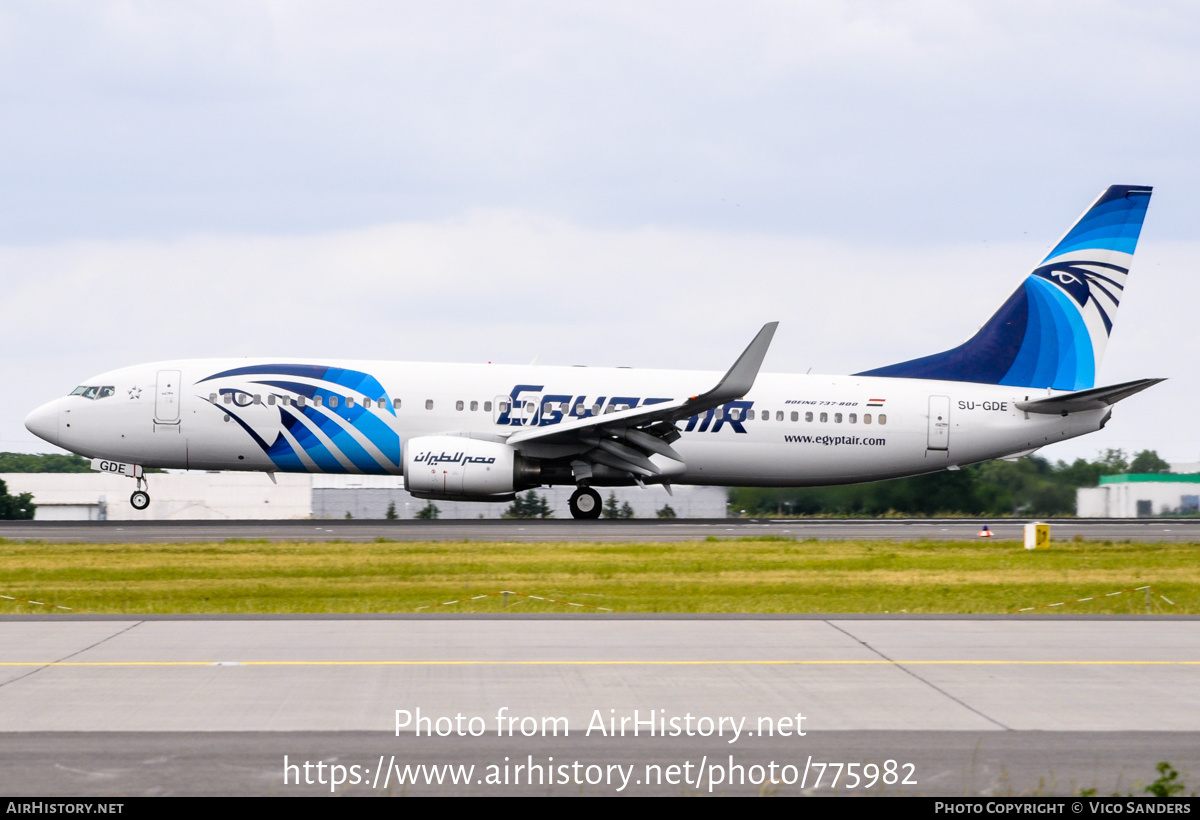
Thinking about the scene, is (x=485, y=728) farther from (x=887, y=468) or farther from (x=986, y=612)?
(x=887, y=468)

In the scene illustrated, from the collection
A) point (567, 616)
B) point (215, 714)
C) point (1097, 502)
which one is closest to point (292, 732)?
point (215, 714)

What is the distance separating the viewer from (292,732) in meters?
8.27

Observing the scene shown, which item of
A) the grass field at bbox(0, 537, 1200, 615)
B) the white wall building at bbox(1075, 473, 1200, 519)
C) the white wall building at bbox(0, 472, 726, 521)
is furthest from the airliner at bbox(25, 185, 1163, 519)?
the white wall building at bbox(0, 472, 726, 521)

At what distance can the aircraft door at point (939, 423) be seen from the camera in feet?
116

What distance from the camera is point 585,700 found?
9469 millimetres

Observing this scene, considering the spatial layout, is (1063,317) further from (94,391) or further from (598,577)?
(94,391)

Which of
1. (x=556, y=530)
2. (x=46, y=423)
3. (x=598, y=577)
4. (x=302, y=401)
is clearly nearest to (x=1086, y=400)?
A: (x=556, y=530)

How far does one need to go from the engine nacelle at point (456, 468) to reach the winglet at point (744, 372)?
16.2 ft

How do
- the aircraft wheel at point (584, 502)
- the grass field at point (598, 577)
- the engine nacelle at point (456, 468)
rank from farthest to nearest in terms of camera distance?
1. the aircraft wheel at point (584, 502)
2. the engine nacelle at point (456, 468)
3. the grass field at point (598, 577)

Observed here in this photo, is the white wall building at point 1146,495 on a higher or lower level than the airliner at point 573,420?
lower

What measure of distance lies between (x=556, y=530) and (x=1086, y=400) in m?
15.1

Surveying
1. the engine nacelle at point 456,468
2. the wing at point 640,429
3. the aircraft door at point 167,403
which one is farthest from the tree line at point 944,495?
the aircraft door at point 167,403

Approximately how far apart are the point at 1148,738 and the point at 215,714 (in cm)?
621

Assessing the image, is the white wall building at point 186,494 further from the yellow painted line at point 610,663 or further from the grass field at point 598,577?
the yellow painted line at point 610,663
